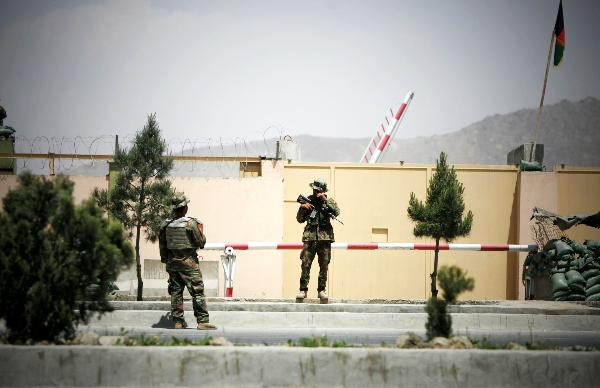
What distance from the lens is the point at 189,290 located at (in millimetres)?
10562

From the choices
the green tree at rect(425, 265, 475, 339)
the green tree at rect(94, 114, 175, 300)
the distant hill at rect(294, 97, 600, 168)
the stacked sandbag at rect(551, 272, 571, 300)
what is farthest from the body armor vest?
the distant hill at rect(294, 97, 600, 168)

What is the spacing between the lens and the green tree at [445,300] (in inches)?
289

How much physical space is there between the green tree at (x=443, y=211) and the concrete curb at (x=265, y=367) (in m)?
8.53

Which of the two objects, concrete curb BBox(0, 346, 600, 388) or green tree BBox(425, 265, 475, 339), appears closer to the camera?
concrete curb BBox(0, 346, 600, 388)

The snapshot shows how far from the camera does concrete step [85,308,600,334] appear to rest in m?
11.3

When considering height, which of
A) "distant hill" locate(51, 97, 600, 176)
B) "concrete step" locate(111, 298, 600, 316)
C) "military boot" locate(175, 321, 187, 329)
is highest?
"distant hill" locate(51, 97, 600, 176)

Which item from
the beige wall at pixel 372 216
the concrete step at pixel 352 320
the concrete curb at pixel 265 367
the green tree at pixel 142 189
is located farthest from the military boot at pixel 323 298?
the concrete curb at pixel 265 367

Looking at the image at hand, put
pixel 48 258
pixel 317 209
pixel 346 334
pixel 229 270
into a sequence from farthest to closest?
pixel 229 270 → pixel 317 209 → pixel 346 334 → pixel 48 258

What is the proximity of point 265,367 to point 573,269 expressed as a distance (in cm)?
993

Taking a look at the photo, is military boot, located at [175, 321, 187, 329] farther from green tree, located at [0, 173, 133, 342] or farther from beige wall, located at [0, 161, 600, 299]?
beige wall, located at [0, 161, 600, 299]

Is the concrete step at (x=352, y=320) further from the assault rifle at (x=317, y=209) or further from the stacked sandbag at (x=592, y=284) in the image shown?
the stacked sandbag at (x=592, y=284)

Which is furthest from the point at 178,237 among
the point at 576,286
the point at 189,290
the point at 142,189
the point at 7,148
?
the point at 7,148

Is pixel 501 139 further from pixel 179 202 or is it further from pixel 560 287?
pixel 179 202

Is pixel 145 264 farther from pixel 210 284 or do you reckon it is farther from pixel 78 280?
pixel 78 280
